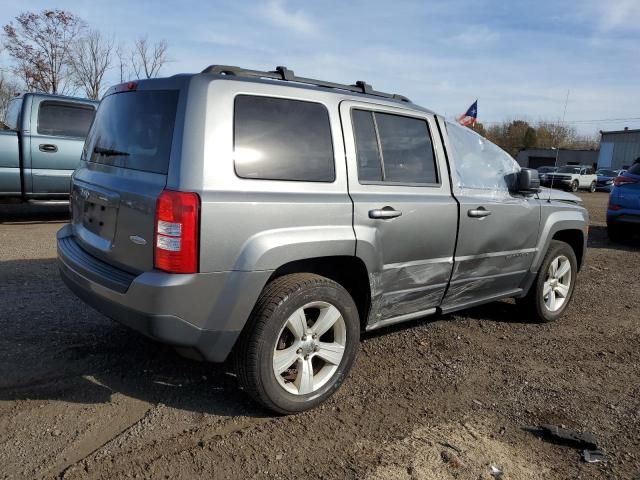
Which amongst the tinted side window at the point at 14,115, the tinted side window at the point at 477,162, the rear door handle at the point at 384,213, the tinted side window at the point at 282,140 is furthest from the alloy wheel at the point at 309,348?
the tinted side window at the point at 14,115

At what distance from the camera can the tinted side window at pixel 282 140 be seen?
2.82 meters

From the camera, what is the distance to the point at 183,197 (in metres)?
2.57

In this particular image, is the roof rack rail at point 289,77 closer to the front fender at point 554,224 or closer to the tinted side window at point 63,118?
the front fender at point 554,224

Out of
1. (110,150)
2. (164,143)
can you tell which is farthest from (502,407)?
(110,150)

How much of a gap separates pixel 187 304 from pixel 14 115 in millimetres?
7452

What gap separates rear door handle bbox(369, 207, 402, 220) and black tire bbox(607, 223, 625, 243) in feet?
26.8

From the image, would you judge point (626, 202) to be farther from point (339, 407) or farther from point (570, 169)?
point (570, 169)

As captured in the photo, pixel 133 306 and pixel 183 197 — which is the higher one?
pixel 183 197

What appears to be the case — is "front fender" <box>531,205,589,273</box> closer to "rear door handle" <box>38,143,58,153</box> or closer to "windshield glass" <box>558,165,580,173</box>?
"rear door handle" <box>38,143,58,153</box>

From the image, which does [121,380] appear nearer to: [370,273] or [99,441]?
[99,441]

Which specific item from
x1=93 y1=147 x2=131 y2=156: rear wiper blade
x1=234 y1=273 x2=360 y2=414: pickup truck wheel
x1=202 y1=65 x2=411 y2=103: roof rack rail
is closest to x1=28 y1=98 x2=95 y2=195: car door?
x1=93 y1=147 x2=131 y2=156: rear wiper blade

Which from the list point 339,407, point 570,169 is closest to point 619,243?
point 339,407

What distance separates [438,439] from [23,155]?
25.2 feet

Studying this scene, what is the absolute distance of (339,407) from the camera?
321cm
